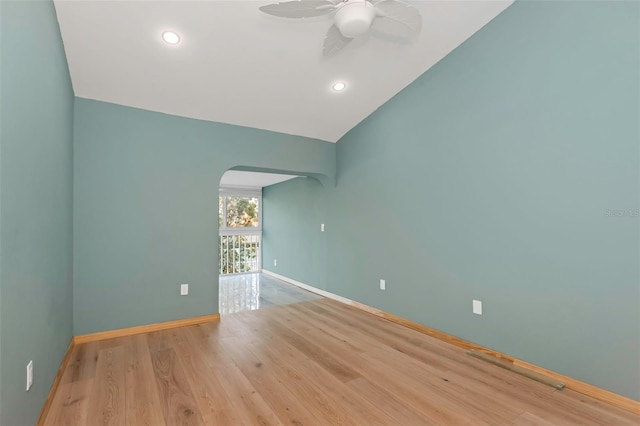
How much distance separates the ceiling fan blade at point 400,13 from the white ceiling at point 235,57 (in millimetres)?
484

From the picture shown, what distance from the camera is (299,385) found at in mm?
2145

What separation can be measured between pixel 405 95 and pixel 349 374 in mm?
2998

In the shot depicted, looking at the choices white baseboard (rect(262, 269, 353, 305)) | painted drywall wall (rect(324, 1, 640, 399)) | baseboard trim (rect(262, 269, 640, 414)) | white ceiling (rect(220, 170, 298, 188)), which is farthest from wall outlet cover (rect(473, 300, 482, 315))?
white ceiling (rect(220, 170, 298, 188))

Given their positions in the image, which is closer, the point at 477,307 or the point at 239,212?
the point at 477,307

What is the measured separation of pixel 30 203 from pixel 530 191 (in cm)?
331

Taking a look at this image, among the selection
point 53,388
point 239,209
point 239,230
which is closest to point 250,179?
point 239,209

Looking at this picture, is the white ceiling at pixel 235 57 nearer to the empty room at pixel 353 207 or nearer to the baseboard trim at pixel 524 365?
the empty room at pixel 353 207

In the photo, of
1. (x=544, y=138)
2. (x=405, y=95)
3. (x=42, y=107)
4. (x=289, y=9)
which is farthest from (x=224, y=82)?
(x=544, y=138)

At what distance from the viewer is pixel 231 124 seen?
3.74 metres

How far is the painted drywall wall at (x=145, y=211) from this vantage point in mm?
2961

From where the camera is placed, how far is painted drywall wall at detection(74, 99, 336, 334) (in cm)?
296

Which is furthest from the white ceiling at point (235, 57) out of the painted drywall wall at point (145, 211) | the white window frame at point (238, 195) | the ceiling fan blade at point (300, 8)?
the white window frame at point (238, 195)

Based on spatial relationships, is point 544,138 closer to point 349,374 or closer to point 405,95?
point 405,95

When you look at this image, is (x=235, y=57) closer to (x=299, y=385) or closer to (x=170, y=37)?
(x=170, y=37)
